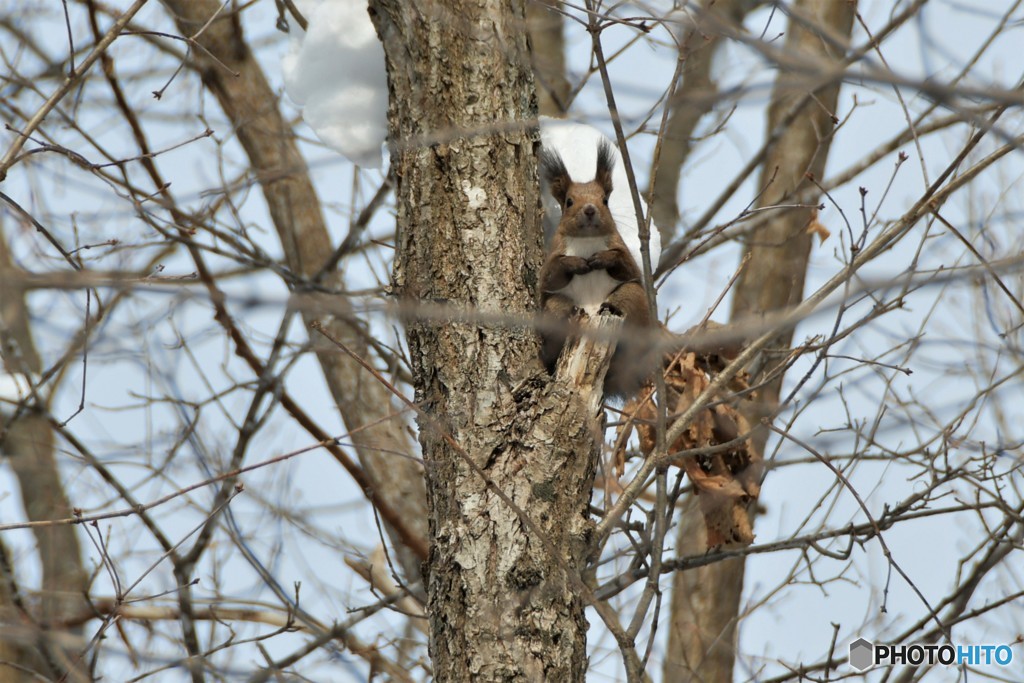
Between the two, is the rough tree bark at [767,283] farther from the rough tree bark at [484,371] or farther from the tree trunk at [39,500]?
the tree trunk at [39,500]

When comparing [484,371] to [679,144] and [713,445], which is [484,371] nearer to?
[713,445]

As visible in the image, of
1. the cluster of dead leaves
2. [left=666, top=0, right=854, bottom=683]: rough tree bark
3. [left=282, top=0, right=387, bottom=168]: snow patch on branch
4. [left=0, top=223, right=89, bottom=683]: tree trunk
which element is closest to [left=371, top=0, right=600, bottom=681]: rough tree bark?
[left=282, top=0, right=387, bottom=168]: snow patch on branch

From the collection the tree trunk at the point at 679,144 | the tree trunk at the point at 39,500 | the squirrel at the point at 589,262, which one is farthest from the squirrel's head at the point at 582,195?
the tree trunk at the point at 39,500

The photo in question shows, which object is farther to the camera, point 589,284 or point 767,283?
point 767,283

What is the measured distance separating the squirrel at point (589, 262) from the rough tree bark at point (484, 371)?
1.05 ft

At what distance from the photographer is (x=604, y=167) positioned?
3.36 metres

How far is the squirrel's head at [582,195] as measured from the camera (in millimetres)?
3221

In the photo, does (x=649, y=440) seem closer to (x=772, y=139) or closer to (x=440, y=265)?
(x=440, y=265)

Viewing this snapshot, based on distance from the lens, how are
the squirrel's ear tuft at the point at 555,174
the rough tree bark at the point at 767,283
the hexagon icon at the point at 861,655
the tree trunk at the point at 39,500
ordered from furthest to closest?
the rough tree bark at the point at 767,283 < the tree trunk at the point at 39,500 < the hexagon icon at the point at 861,655 < the squirrel's ear tuft at the point at 555,174

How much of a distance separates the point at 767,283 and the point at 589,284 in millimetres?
2548

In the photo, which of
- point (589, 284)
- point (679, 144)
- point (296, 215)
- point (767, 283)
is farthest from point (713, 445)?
point (679, 144)

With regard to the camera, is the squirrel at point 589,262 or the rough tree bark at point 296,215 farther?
the rough tree bark at point 296,215

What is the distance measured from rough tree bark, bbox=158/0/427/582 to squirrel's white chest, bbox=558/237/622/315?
5.12 feet

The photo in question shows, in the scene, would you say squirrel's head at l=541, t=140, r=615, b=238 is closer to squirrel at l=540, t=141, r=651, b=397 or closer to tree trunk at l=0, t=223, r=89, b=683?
squirrel at l=540, t=141, r=651, b=397
